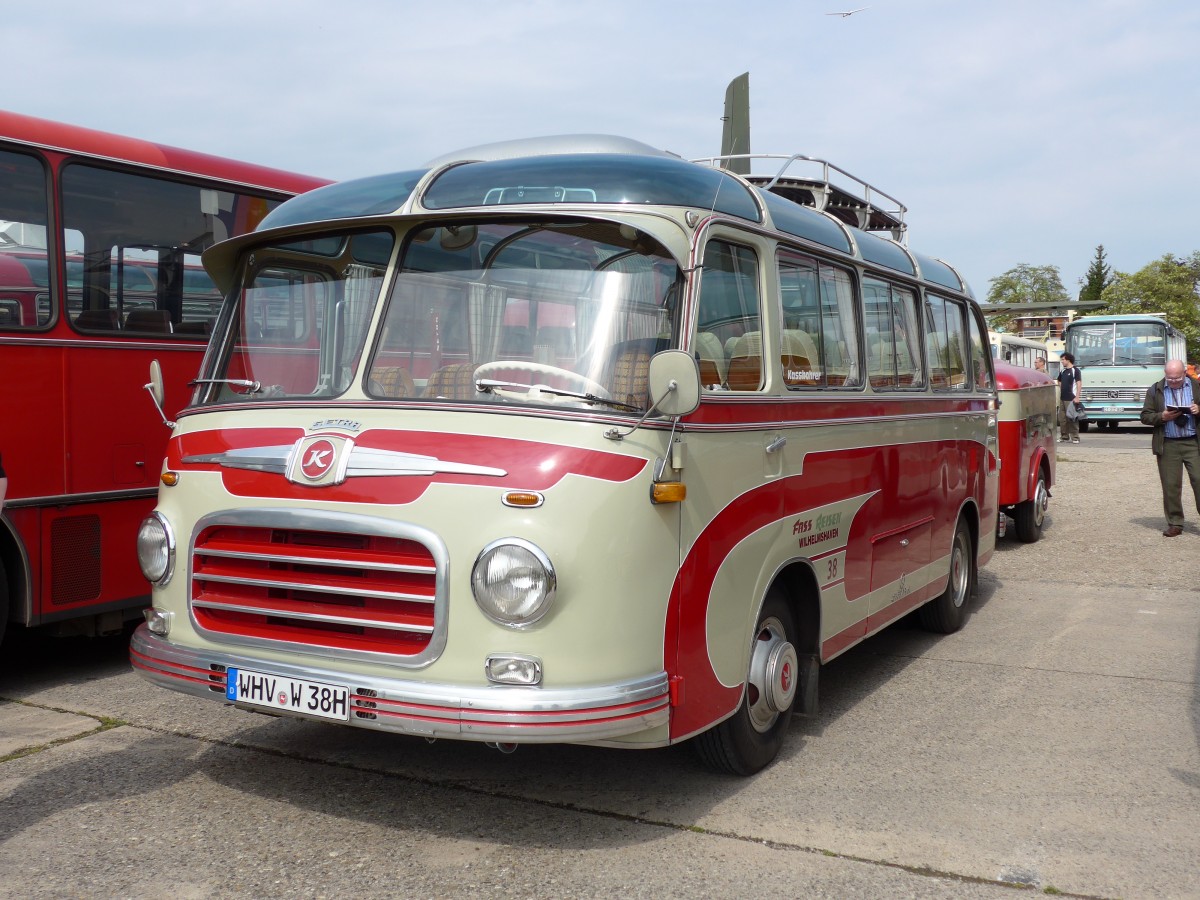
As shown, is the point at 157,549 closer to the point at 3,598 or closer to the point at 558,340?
the point at 558,340

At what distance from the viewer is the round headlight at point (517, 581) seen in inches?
158

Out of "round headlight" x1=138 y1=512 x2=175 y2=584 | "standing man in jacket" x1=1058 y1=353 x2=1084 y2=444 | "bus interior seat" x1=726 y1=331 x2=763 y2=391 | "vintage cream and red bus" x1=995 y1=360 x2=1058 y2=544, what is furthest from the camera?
"standing man in jacket" x1=1058 y1=353 x2=1084 y2=444

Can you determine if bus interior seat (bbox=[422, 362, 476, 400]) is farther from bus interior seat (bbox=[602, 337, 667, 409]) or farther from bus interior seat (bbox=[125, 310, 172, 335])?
bus interior seat (bbox=[125, 310, 172, 335])

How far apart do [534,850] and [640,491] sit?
4.48 feet

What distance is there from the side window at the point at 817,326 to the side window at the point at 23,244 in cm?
404

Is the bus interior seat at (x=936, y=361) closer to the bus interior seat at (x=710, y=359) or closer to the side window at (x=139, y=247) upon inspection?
the bus interior seat at (x=710, y=359)

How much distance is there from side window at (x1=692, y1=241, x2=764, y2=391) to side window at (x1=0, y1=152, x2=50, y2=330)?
12.8ft

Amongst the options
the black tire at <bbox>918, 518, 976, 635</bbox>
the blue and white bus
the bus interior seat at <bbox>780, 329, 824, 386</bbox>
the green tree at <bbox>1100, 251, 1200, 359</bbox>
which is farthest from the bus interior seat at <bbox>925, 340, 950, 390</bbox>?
the green tree at <bbox>1100, 251, 1200, 359</bbox>

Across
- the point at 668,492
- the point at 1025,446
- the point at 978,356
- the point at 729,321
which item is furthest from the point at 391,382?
the point at 1025,446

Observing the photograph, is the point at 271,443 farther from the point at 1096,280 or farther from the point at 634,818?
the point at 1096,280

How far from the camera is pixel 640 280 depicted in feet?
14.8

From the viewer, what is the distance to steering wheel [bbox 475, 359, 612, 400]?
4.36 metres

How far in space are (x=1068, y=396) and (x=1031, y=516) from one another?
46.6 ft

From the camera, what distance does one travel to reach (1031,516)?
1262 cm
